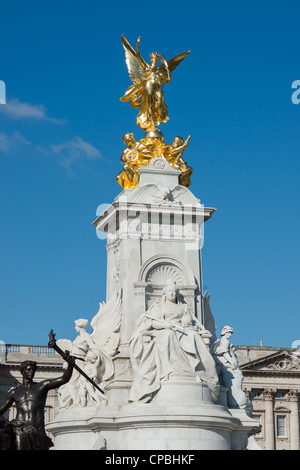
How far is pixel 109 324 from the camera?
2580 cm

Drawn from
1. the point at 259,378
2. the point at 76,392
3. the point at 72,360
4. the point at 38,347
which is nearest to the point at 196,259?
the point at 76,392

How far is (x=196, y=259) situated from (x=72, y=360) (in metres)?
11.4

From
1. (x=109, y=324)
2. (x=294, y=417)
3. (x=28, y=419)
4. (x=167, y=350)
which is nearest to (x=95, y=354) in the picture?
(x=109, y=324)

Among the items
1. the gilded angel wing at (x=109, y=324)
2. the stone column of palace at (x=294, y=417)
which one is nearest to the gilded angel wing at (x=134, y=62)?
the gilded angel wing at (x=109, y=324)

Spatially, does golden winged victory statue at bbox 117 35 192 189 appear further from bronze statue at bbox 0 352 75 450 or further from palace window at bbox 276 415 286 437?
palace window at bbox 276 415 286 437

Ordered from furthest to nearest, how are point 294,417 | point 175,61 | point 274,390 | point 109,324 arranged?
1. point 274,390
2. point 294,417
3. point 175,61
4. point 109,324

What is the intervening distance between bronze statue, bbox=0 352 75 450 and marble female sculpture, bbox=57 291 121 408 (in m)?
9.05

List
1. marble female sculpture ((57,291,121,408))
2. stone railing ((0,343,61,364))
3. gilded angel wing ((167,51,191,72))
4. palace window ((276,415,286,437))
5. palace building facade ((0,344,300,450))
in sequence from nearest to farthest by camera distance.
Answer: marble female sculpture ((57,291,121,408)), gilded angel wing ((167,51,191,72)), stone railing ((0,343,61,364)), palace building facade ((0,344,300,450)), palace window ((276,415,286,437))

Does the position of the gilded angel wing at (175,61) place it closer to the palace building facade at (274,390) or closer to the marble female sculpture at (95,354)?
the marble female sculpture at (95,354)

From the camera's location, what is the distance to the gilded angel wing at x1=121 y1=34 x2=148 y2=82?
28.0m

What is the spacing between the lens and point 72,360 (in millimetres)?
15555

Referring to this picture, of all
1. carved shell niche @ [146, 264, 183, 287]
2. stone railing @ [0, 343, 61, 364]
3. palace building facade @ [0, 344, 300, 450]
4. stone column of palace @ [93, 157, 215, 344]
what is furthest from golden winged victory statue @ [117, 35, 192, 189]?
palace building facade @ [0, 344, 300, 450]

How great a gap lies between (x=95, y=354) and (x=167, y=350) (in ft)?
7.46

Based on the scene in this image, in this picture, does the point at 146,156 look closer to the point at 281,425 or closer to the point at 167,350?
the point at 167,350
